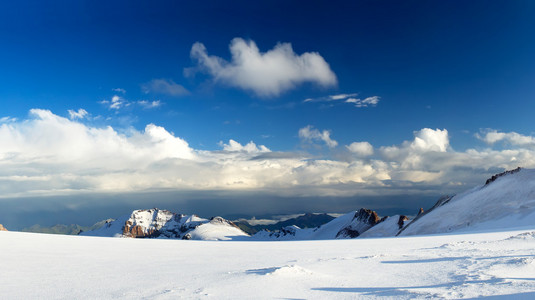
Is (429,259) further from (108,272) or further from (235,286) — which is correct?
(108,272)

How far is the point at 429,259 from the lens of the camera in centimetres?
1722

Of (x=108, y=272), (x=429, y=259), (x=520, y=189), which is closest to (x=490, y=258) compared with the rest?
(x=429, y=259)

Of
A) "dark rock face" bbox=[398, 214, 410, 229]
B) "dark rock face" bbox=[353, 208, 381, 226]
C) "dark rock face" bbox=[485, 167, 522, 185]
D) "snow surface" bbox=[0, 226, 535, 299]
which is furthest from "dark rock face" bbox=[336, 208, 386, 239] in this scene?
"snow surface" bbox=[0, 226, 535, 299]

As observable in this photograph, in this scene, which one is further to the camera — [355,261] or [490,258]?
[355,261]

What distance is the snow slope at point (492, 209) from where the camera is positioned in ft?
205

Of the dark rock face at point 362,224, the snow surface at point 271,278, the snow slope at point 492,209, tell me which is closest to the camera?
the snow surface at point 271,278

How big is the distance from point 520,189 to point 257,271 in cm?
8103

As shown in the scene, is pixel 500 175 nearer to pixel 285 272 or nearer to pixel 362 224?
pixel 285 272

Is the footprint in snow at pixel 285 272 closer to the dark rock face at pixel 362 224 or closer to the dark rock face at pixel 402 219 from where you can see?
the dark rock face at pixel 402 219

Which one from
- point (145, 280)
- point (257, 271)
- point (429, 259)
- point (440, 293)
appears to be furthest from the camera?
point (429, 259)

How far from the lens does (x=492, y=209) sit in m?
71.0

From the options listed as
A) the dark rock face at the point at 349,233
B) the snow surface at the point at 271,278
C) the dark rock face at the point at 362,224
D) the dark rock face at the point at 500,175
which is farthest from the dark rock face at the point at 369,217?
the snow surface at the point at 271,278

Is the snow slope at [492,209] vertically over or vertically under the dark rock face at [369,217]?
over

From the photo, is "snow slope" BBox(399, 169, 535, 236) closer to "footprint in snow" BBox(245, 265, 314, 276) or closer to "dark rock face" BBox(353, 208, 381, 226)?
"footprint in snow" BBox(245, 265, 314, 276)
